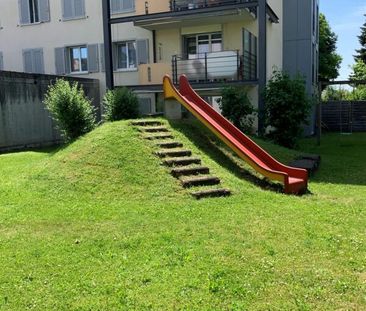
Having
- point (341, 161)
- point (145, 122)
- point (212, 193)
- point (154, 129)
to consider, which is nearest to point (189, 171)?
point (212, 193)

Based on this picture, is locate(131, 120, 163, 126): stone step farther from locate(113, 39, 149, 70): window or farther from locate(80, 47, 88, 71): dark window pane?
locate(80, 47, 88, 71): dark window pane

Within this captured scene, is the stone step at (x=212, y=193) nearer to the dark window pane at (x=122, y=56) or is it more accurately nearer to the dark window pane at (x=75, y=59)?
the dark window pane at (x=122, y=56)

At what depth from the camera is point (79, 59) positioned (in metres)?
23.5

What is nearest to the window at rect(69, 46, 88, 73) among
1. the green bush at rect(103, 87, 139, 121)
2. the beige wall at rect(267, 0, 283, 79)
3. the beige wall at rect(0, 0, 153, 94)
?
the beige wall at rect(0, 0, 153, 94)

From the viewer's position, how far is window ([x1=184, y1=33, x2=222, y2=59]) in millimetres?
20438

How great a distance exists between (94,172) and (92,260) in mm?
4247

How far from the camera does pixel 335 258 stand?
505cm

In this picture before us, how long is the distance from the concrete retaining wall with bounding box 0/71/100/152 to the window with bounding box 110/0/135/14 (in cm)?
530

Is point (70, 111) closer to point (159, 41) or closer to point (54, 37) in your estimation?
point (159, 41)

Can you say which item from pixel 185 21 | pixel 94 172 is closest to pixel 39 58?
pixel 185 21

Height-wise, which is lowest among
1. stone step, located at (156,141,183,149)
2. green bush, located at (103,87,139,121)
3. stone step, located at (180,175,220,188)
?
stone step, located at (180,175,220,188)

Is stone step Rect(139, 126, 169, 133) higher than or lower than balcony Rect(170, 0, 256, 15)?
lower

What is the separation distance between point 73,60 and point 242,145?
633 inches

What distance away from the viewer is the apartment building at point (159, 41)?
17969 mm
